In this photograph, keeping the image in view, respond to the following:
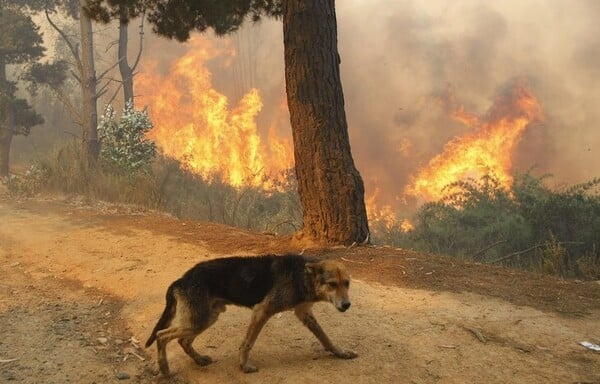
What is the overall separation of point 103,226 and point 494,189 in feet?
34.8

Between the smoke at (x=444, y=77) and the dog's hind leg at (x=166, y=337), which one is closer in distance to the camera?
the dog's hind leg at (x=166, y=337)

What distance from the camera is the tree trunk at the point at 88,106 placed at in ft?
54.1

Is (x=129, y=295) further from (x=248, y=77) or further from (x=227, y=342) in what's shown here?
(x=248, y=77)

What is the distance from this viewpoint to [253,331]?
14.9 feet

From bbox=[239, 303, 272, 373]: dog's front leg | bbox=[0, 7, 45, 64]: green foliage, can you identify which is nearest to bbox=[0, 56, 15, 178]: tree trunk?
bbox=[0, 7, 45, 64]: green foliage

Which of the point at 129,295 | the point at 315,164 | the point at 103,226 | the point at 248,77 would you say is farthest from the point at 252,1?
the point at 248,77

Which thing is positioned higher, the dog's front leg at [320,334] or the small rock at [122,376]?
the dog's front leg at [320,334]

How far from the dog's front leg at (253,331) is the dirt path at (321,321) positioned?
86 millimetres

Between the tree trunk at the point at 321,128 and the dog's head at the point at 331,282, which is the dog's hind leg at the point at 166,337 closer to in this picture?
the dog's head at the point at 331,282

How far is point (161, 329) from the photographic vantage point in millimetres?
4676

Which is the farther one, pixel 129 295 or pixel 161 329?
pixel 129 295

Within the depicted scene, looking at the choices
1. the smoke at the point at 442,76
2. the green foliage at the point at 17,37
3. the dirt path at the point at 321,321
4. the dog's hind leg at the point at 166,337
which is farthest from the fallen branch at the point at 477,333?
the green foliage at the point at 17,37

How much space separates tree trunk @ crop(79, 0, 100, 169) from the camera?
1648 cm

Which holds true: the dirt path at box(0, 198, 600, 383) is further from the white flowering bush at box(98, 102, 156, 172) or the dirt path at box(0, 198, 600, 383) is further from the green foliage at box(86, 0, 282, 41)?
the white flowering bush at box(98, 102, 156, 172)
